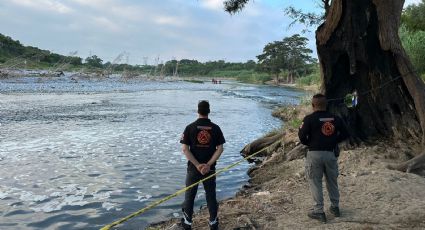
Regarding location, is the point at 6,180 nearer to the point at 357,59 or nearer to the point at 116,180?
the point at 116,180

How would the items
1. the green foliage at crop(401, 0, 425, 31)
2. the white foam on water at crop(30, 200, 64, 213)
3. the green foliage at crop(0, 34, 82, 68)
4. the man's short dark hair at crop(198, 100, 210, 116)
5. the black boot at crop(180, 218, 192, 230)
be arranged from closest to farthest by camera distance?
the man's short dark hair at crop(198, 100, 210, 116) → the black boot at crop(180, 218, 192, 230) → the white foam on water at crop(30, 200, 64, 213) → the green foliage at crop(401, 0, 425, 31) → the green foliage at crop(0, 34, 82, 68)

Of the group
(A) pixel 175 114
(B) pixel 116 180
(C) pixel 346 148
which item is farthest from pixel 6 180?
(A) pixel 175 114

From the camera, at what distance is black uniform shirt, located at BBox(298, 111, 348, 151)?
7371 mm

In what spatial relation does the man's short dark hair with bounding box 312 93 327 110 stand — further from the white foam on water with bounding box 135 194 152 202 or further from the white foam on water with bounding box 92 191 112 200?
the white foam on water with bounding box 92 191 112 200

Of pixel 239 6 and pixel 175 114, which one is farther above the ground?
pixel 239 6

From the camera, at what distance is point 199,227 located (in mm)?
7781

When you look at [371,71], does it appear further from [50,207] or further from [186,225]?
[50,207]

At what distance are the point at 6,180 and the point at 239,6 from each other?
30.6 ft

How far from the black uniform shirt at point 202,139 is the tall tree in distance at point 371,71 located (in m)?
6.22

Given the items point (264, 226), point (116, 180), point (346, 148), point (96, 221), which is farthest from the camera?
point (116, 180)

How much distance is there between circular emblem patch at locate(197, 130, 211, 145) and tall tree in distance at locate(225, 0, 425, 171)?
6314mm

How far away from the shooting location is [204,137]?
6953 millimetres

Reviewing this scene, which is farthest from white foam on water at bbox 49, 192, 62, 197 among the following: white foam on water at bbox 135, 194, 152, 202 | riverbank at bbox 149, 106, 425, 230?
riverbank at bbox 149, 106, 425, 230

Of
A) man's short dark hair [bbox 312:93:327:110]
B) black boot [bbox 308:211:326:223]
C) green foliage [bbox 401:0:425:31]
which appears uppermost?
green foliage [bbox 401:0:425:31]
